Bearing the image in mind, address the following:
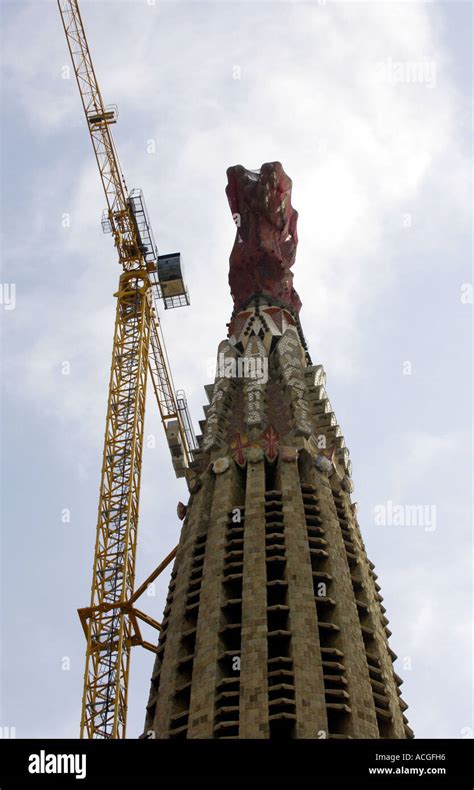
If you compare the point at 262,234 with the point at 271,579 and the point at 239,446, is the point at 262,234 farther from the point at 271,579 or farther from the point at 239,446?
the point at 271,579

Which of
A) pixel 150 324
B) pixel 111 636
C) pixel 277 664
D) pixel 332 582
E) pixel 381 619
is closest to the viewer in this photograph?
pixel 277 664

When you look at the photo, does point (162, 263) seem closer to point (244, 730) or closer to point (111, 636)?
point (111, 636)

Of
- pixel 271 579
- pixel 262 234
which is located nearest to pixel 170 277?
pixel 262 234

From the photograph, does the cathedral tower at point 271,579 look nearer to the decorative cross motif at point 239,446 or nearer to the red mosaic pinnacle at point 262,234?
the decorative cross motif at point 239,446

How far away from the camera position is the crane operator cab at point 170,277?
351 feet

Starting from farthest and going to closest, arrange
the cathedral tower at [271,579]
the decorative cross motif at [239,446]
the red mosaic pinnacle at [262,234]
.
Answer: the red mosaic pinnacle at [262,234] → the decorative cross motif at [239,446] → the cathedral tower at [271,579]

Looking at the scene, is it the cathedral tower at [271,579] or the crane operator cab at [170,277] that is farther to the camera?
the crane operator cab at [170,277]

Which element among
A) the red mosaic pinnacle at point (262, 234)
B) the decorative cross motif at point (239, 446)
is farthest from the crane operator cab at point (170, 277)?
the decorative cross motif at point (239, 446)

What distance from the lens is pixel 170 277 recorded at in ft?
351

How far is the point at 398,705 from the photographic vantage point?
69.6 metres

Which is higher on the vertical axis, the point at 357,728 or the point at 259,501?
the point at 259,501
